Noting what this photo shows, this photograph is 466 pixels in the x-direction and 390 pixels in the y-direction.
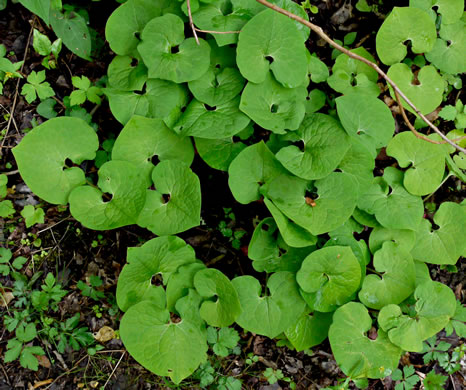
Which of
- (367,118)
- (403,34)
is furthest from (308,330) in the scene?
(403,34)

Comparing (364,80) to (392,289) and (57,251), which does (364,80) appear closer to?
(392,289)

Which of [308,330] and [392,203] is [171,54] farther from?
[308,330]

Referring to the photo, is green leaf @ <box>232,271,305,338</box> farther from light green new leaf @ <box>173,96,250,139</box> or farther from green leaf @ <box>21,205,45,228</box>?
green leaf @ <box>21,205,45,228</box>

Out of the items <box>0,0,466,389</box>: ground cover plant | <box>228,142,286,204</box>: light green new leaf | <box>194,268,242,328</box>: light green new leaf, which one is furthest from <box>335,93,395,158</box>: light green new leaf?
<box>194,268,242,328</box>: light green new leaf

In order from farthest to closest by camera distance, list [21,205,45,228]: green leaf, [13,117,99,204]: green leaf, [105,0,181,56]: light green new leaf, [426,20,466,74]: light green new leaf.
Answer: [426,20,466,74]: light green new leaf → [21,205,45,228]: green leaf → [105,0,181,56]: light green new leaf → [13,117,99,204]: green leaf

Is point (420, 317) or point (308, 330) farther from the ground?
point (420, 317)

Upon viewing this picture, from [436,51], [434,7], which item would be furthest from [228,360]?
[434,7]
